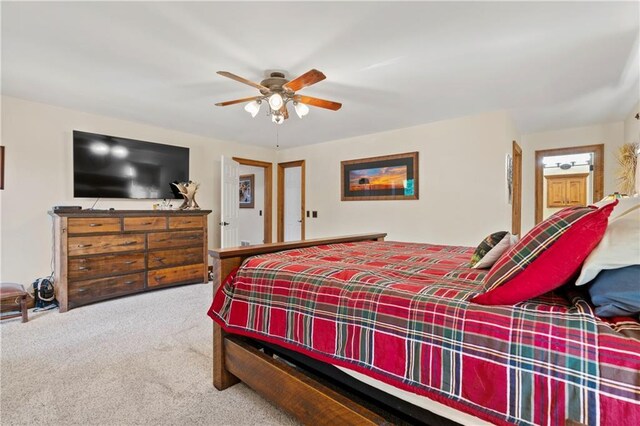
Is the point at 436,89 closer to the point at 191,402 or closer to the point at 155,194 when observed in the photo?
the point at 191,402

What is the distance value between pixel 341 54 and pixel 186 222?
3.01 metres

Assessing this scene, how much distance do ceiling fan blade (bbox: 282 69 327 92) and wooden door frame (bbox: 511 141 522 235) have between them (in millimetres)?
3192

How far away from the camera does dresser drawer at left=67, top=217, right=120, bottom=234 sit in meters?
3.26

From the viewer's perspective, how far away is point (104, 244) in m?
3.48

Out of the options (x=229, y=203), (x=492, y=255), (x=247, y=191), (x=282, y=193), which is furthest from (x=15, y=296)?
(x=247, y=191)

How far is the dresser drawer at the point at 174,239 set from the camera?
12.7ft

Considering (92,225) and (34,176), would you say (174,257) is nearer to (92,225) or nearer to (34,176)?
(92,225)

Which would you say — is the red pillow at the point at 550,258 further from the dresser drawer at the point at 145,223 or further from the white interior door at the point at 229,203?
the white interior door at the point at 229,203

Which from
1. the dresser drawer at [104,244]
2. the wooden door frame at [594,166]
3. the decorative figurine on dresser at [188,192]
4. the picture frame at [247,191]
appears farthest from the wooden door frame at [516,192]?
the picture frame at [247,191]

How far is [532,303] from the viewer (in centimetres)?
100

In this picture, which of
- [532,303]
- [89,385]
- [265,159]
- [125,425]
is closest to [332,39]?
[532,303]

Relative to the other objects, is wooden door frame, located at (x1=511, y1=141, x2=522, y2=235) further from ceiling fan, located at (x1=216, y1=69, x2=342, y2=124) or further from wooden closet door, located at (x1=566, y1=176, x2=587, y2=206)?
ceiling fan, located at (x1=216, y1=69, x2=342, y2=124)

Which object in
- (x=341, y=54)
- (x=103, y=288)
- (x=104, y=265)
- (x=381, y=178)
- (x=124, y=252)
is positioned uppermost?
(x=341, y=54)

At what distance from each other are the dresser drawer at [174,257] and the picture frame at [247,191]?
3.01 meters
